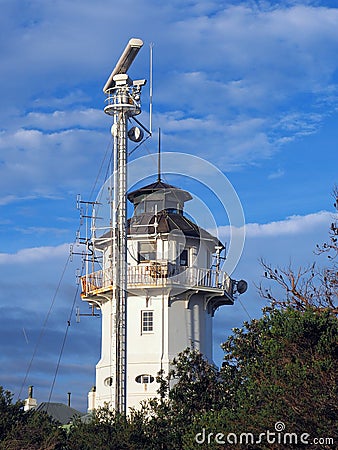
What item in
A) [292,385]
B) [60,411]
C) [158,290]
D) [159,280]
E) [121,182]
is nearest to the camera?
[292,385]

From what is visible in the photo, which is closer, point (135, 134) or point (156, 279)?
point (135, 134)

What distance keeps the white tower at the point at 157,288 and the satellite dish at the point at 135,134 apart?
473cm

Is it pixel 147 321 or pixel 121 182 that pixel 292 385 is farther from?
pixel 147 321

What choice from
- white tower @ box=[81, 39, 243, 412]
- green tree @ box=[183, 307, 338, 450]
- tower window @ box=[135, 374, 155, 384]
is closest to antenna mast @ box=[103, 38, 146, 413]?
white tower @ box=[81, 39, 243, 412]

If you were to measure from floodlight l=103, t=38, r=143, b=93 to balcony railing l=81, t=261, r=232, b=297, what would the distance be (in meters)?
8.92

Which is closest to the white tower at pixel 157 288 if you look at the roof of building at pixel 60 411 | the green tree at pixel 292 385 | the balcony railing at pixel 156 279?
the balcony railing at pixel 156 279

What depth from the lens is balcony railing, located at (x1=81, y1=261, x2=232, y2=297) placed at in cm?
4478

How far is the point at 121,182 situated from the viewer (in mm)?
39219

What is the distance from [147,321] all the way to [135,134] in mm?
9458

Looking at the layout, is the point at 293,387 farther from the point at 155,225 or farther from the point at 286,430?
the point at 155,225

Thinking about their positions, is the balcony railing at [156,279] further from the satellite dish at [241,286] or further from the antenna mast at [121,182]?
the antenna mast at [121,182]

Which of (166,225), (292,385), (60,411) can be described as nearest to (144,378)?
(166,225)

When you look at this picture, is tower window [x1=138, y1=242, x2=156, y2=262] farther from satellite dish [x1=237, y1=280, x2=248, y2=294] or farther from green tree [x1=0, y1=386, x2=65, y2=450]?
green tree [x1=0, y1=386, x2=65, y2=450]

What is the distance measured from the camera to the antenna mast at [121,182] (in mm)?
37875
